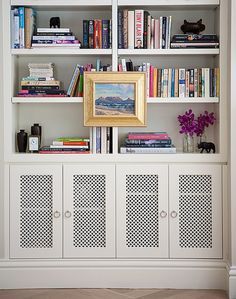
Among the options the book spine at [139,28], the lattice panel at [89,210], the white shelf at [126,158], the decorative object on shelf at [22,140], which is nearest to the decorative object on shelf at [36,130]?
the decorative object on shelf at [22,140]

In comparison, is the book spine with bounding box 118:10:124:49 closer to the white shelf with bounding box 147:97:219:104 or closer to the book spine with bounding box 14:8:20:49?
the white shelf with bounding box 147:97:219:104

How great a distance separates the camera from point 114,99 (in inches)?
168

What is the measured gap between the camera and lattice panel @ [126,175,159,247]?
4.27m

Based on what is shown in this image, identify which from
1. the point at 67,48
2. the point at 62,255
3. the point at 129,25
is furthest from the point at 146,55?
the point at 62,255

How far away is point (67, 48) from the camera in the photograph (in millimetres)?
4270

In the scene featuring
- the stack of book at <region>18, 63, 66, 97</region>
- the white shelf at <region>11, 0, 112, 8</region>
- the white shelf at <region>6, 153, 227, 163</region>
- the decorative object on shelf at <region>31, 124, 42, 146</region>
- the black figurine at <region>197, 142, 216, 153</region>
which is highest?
the white shelf at <region>11, 0, 112, 8</region>

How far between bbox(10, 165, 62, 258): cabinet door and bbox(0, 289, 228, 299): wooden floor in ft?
0.82

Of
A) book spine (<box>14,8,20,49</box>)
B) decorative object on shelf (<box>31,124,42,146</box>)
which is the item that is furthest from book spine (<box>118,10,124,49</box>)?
decorative object on shelf (<box>31,124,42,146</box>)

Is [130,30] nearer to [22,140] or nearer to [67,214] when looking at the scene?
[22,140]

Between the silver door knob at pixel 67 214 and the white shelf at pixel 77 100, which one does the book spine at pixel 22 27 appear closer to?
the white shelf at pixel 77 100

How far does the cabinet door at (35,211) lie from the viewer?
427cm

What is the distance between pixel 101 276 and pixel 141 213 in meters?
0.51

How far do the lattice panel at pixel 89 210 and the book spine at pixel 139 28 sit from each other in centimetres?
94

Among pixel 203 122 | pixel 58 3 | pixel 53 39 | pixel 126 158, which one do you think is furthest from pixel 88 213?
pixel 58 3
